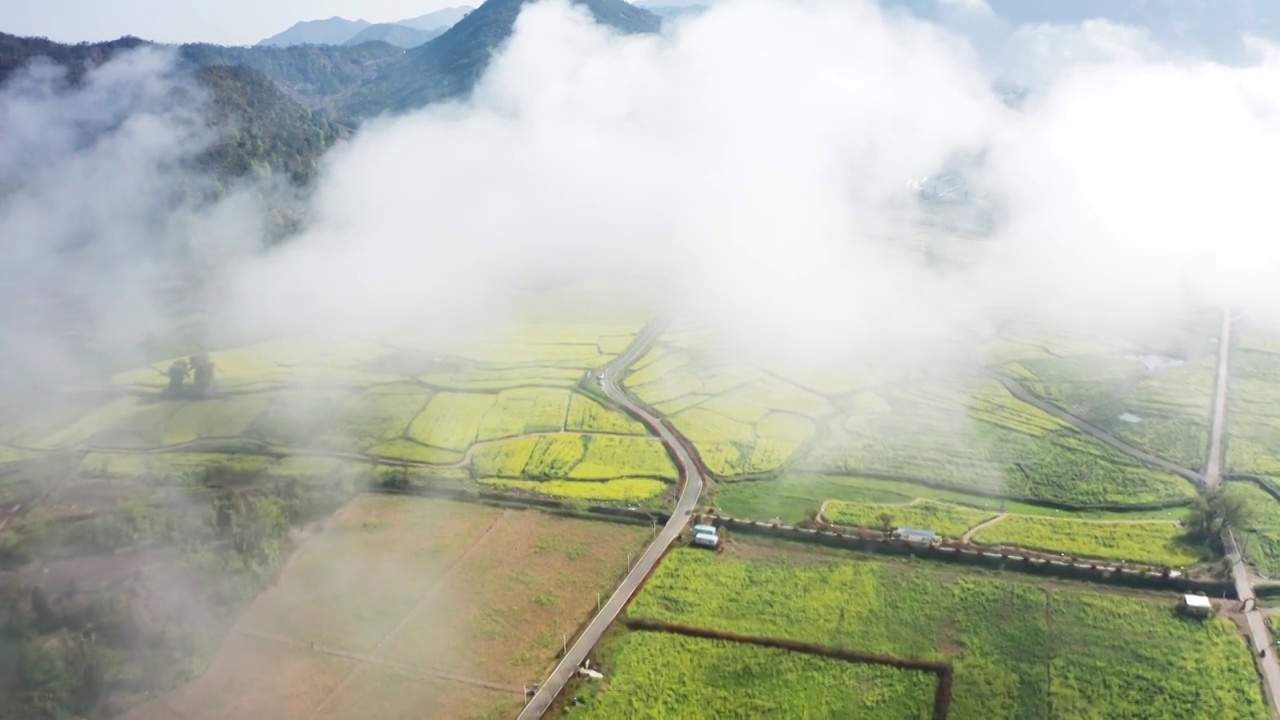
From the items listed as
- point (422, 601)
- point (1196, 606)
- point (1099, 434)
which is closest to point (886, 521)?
point (1196, 606)

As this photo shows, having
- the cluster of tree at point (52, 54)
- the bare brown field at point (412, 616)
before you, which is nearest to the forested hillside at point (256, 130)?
the cluster of tree at point (52, 54)

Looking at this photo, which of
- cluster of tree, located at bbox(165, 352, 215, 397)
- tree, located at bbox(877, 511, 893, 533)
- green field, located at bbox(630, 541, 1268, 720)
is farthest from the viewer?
cluster of tree, located at bbox(165, 352, 215, 397)

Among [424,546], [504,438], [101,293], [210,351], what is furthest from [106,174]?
[424,546]

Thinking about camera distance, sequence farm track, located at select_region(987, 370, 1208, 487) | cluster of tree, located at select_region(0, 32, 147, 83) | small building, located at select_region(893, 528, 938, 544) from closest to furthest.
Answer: small building, located at select_region(893, 528, 938, 544) → farm track, located at select_region(987, 370, 1208, 487) → cluster of tree, located at select_region(0, 32, 147, 83)

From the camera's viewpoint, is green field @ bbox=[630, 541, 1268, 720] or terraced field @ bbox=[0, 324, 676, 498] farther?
terraced field @ bbox=[0, 324, 676, 498]

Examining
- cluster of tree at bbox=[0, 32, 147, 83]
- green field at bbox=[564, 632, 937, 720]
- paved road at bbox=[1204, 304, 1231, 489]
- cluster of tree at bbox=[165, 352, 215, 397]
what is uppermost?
cluster of tree at bbox=[0, 32, 147, 83]

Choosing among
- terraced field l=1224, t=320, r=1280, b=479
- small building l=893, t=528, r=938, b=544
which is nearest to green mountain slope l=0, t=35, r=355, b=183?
small building l=893, t=528, r=938, b=544

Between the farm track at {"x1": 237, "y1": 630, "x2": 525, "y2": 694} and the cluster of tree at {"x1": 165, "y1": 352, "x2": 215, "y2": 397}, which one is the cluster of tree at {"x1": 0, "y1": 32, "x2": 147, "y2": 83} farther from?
the farm track at {"x1": 237, "y1": 630, "x2": 525, "y2": 694}

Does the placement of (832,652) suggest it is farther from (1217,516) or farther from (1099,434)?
(1099,434)
